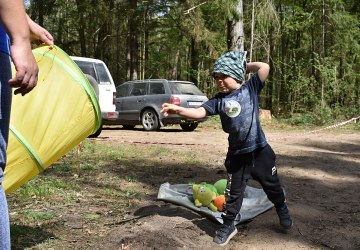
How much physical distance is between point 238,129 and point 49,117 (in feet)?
5.12

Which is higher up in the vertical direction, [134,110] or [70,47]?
[70,47]

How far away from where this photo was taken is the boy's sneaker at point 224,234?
3656 millimetres

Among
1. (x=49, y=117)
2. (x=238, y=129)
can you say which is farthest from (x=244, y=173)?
(x=49, y=117)

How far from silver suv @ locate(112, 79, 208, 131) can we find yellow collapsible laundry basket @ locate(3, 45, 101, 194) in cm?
998

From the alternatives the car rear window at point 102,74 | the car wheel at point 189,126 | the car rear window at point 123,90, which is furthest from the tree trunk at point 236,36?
the car rear window at point 102,74

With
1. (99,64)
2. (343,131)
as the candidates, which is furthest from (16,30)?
(343,131)

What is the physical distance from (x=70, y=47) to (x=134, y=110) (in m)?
13.4

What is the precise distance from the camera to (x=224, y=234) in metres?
3.68

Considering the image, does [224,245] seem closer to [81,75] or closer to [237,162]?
[237,162]

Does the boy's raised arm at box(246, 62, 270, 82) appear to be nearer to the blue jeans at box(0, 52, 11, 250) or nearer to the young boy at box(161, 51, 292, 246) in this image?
the young boy at box(161, 51, 292, 246)

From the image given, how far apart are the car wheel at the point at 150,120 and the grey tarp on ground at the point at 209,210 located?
360 inches

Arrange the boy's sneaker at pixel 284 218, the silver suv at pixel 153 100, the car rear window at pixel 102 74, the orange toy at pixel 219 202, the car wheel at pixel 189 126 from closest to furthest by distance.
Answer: the boy's sneaker at pixel 284 218 → the orange toy at pixel 219 202 → the car rear window at pixel 102 74 → the silver suv at pixel 153 100 → the car wheel at pixel 189 126

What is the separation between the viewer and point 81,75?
330 centimetres

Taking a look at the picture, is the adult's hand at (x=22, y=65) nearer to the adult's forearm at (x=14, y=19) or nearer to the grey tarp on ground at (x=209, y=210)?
the adult's forearm at (x=14, y=19)
